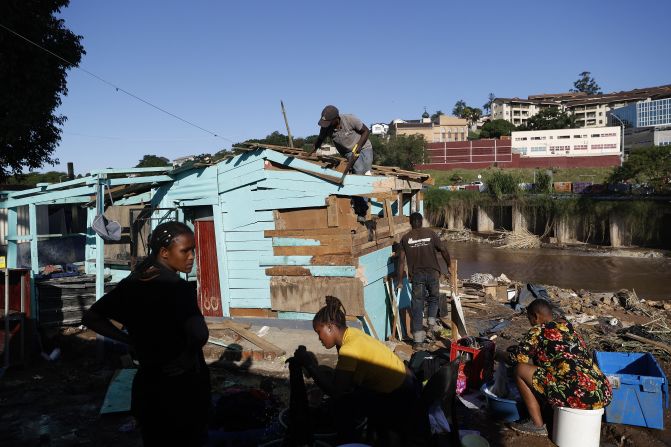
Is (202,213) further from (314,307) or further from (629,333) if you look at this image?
(629,333)

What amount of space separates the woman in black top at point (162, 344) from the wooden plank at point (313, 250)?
4.75 meters

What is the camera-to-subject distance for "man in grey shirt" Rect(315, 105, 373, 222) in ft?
26.5

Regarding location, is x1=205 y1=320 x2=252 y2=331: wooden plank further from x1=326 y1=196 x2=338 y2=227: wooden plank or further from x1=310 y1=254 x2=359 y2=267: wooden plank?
x1=326 y1=196 x2=338 y2=227: wooden plank

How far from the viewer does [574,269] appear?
23703 mm

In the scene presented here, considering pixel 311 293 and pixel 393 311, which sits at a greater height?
pixel 311 293

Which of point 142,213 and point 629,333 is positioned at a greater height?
point 142,213

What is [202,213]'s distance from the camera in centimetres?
886

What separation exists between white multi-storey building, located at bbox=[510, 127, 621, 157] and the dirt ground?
54.5 m

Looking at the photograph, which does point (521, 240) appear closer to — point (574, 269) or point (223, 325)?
point (574, 269)

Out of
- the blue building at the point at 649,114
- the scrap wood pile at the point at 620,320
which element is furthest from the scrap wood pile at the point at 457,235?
the blue building at the point at 649,114

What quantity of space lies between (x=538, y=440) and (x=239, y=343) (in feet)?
13.1

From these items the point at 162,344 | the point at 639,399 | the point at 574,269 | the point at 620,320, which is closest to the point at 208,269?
the point at 162,344

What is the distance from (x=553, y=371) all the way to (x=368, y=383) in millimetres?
2038

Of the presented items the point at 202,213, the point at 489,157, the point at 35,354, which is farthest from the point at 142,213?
the point at 489,157
